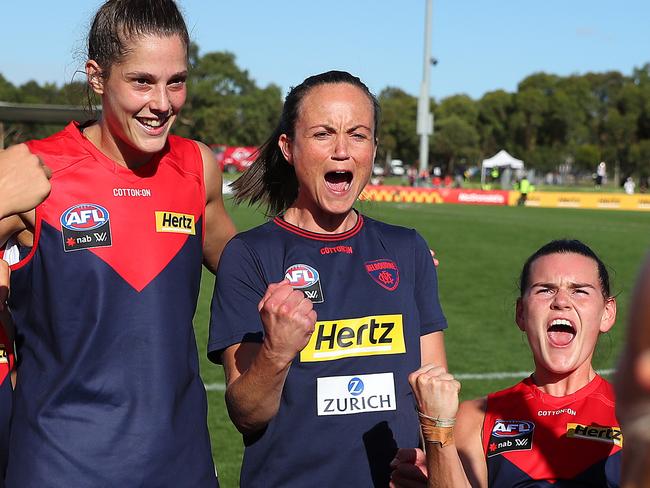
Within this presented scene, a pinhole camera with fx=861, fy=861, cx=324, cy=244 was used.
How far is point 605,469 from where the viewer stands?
105 inches

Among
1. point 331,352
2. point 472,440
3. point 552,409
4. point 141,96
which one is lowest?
point 472,440

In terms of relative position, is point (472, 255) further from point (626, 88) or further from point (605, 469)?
point (626, 88)

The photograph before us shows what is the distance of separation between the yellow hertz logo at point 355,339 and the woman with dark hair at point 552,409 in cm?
33

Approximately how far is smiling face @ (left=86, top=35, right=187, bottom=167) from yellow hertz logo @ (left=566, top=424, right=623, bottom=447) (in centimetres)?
165

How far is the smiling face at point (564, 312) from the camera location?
2.87m

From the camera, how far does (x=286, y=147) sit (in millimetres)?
3092

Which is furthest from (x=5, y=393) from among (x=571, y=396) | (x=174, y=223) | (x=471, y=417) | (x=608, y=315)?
(x=608, y=315)

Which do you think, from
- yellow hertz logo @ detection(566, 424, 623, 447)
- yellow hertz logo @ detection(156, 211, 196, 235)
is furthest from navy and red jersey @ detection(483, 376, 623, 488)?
yellow hertz logo @ detection(156, 211, 196, 235)

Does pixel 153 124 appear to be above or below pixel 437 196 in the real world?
above

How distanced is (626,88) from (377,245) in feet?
282

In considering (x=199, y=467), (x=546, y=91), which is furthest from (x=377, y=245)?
(x=546, y=91)

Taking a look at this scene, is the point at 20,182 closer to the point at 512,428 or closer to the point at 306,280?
the point at 306,280

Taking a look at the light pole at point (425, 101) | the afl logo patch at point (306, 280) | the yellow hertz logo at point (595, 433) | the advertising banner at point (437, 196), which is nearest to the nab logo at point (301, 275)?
the afl logo patch at point (306, 280)

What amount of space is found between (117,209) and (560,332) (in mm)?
1551
